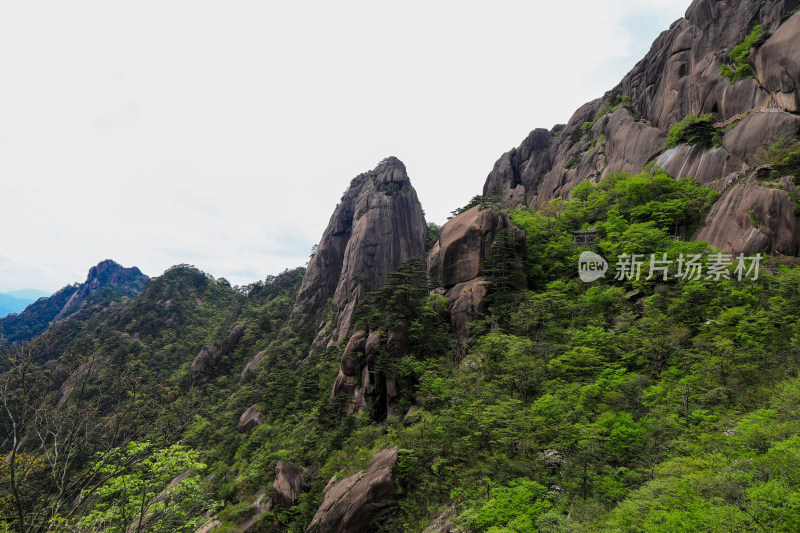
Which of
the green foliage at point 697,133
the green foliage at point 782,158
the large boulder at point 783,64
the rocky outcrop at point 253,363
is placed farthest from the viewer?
the rocky outcrop at point 253,363

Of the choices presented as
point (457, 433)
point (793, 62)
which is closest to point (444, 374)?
point (457, 433)

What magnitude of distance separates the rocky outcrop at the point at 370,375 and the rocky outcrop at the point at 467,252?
4900mm

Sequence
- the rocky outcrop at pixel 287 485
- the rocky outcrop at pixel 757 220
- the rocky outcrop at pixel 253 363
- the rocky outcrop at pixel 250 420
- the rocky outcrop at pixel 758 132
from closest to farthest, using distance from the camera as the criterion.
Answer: the rocky outcrop at pixel 287 485, the rocky outcrop at pixel 757 220, the rocky outcrop at pixel 758 132, the rocky outcrop at pixel 250 420, the rocky outcrop at pixel 253 363

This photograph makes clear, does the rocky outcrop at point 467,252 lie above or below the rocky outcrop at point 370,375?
above

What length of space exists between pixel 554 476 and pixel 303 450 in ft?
57.1

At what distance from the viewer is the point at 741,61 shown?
32.0m

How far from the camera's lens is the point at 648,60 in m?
46.2

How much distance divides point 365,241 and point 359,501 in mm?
42685

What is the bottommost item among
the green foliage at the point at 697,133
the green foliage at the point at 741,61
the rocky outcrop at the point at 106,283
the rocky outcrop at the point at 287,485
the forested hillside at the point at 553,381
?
the rocky outcrop at the point at 287,485

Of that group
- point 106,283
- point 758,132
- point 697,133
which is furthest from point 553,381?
point 106,283

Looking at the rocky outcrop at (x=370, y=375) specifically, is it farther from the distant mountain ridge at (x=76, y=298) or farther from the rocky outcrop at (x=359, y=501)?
the distant mountain ridge at (x=76, y=298)

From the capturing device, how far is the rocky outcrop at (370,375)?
22.1m

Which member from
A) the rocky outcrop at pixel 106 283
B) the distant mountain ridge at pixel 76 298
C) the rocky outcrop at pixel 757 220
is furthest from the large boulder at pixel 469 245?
the rocky outcrop at pixel 106 283

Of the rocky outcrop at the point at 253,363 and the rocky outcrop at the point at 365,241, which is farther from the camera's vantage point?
the rocky outcrop at the point at 365,241
